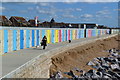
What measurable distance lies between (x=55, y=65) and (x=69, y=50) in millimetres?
5028

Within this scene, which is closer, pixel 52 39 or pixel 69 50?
pixel 69 50

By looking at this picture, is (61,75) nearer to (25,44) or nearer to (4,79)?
(25,44)

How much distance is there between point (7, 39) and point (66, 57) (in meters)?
6.32

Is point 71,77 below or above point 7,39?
below

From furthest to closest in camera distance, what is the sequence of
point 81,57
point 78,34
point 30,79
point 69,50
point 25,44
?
point 78,34 < point 81,57 < point 69,50 < point 25,44 < point 30,79

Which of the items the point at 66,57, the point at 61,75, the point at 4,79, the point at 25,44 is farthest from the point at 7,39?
the point at 4,79

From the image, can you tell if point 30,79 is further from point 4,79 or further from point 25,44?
point 25,44

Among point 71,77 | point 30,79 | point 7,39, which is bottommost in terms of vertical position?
point 71,77

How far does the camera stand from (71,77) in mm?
14938

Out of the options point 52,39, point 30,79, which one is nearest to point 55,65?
point 30,79

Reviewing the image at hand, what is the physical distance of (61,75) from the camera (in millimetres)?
14414

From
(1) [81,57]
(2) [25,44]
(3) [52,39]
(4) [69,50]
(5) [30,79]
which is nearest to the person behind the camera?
(5) [30,79]

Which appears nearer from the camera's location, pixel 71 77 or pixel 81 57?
pixel 71 77

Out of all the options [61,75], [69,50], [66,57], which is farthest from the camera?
[69,50]
